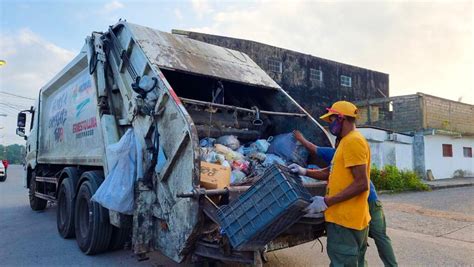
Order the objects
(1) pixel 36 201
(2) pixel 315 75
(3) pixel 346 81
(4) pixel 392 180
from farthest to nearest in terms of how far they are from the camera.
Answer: (3) pixel 346 81 → (2) pixel 315 75 → (4) pixel 392 180 → (1) pixel 36 201

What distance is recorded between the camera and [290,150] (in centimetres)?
401

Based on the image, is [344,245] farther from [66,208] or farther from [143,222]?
[66,208]

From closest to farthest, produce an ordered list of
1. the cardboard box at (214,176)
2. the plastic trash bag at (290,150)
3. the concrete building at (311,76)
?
1. the cardboard box at (214,176)
2. the plastic trash bag at (290,150)
3. the concrete building at (311,76)

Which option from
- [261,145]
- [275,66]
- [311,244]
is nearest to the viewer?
[261,145]

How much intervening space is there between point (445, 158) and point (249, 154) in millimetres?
17104

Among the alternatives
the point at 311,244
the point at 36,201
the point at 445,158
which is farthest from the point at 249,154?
the point at 445,158

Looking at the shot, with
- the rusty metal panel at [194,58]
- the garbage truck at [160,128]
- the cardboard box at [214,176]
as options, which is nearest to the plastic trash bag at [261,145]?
the garbage truck at [160,128]

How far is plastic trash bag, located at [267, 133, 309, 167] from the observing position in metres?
3.98

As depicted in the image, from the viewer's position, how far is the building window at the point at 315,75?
1992 cm

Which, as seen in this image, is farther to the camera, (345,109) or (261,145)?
(261,145)

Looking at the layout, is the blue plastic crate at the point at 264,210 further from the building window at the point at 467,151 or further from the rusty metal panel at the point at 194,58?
the building window at the point at 467,151

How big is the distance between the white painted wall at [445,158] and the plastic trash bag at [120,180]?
16133mm

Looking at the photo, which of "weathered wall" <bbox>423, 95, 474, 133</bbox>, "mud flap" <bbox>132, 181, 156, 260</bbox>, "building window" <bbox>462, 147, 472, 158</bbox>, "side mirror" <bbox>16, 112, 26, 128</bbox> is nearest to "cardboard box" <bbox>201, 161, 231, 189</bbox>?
"mud flap" <bbox>132, 181, 156, 260</bbox>

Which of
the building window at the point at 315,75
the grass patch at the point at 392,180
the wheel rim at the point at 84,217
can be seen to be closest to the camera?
the wheel rim at the point at 84,217
